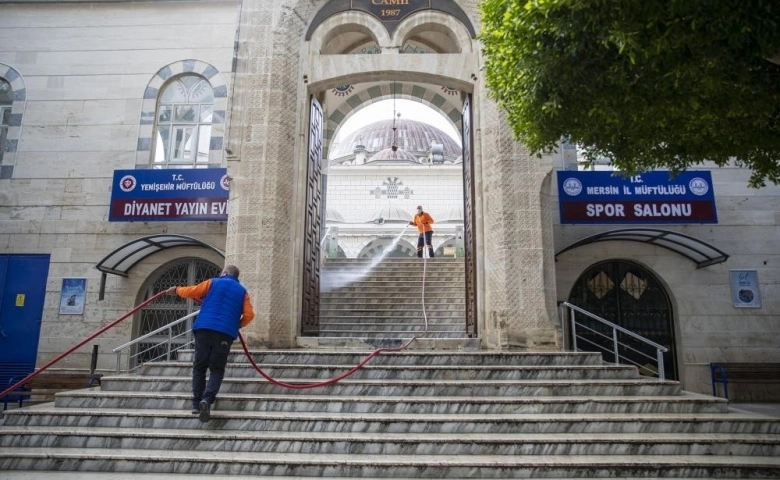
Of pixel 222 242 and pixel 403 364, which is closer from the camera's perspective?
pixel 403 364

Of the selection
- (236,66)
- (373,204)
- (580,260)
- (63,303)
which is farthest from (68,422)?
(373,204)

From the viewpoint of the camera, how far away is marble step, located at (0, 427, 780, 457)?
491 cm

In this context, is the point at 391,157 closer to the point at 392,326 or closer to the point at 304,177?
the point at 392,326

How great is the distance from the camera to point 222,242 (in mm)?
10992

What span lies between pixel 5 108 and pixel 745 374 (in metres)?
16.5

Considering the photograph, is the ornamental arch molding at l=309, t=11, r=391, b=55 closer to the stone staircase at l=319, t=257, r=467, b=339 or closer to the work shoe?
the stone staircase at l=319, t=257, r=467, b=339

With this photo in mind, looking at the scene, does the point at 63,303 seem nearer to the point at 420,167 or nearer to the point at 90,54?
the point at 90,54

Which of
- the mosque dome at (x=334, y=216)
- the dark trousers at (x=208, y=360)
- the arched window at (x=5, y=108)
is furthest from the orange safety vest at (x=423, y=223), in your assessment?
the mosque dome at (x=334, y=216)

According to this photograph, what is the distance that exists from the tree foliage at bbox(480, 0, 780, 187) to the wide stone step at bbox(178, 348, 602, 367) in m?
2.55

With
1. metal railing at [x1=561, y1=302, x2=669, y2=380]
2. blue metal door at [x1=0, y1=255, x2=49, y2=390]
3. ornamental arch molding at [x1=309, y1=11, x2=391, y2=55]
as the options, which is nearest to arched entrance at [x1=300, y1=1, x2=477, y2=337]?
ornamental arch molding at [x1=309, y1=11, x2=391, y2=55]

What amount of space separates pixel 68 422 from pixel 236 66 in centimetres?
575

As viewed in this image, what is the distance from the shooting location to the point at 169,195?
10.7 meters

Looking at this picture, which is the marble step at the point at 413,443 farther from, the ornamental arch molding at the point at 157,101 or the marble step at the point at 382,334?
the ornamental arch molding at the point at 157,101

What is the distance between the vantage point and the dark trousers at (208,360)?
5.35m
